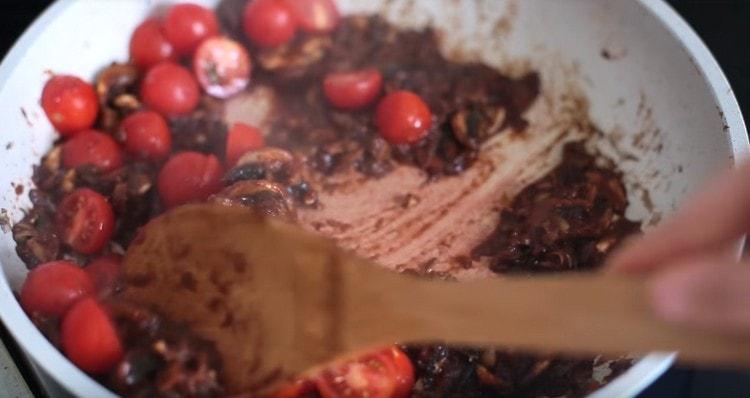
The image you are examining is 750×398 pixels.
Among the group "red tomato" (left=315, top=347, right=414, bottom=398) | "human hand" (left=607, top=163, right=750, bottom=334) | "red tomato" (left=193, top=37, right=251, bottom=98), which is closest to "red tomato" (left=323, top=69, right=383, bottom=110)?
"red tomato" (left=193, top=37, right=251, bottom=98)

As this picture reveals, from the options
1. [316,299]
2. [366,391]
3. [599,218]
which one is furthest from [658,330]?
[599,218]

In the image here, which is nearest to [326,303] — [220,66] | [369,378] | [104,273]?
[369,378]

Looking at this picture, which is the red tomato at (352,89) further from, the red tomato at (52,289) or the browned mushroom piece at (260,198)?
the red tomato at (52,289)

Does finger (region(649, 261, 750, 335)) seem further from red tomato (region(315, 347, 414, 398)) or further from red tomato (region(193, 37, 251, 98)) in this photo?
red tomato (region(193, 37, 251, 98))

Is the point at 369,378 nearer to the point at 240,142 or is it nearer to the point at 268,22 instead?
the point at 240,142

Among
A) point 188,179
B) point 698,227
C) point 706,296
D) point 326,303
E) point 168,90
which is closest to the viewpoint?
point 706,296

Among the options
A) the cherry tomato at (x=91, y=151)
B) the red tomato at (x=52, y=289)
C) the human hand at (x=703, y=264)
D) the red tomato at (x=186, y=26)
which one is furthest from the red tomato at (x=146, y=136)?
the human hand at (x=703, y=264)
